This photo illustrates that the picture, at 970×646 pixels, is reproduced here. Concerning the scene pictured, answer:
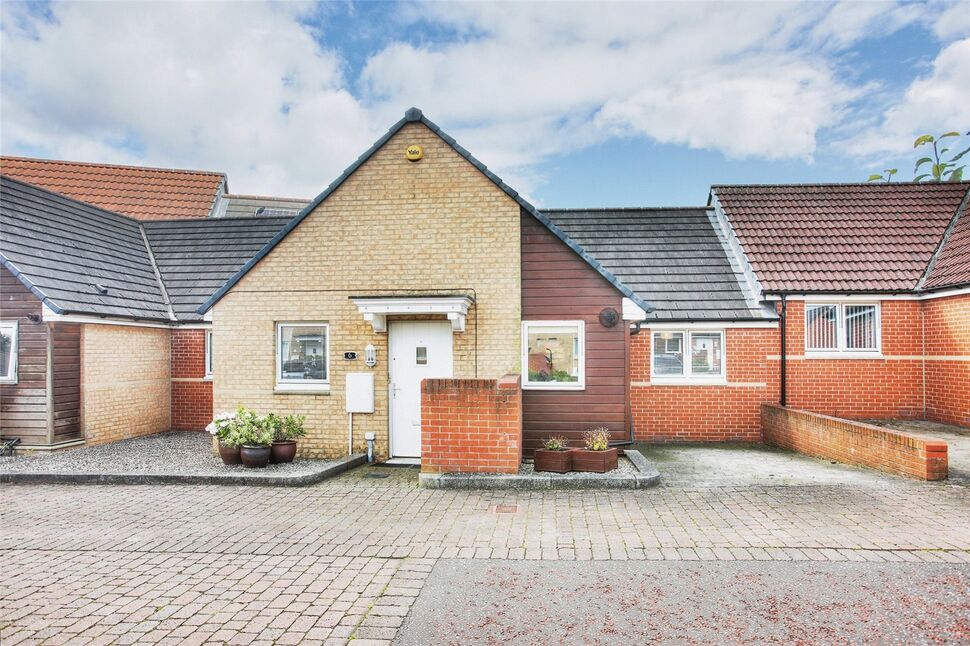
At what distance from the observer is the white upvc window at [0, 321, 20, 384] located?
11.4m

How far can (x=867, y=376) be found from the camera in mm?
13055

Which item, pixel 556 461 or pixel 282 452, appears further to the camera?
pixel 282 452

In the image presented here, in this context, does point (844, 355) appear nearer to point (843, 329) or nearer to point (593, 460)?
point (843, 329)

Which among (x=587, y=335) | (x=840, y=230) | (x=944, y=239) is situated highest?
(x=840, y=230)

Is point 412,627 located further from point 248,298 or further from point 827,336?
point 827,336

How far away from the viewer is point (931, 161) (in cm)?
3106

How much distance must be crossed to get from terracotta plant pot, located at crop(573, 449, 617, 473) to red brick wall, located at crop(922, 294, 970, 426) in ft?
27.7

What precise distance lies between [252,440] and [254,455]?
25 cm

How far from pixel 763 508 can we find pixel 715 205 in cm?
1071

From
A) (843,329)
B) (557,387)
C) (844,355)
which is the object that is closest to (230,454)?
(557,387)

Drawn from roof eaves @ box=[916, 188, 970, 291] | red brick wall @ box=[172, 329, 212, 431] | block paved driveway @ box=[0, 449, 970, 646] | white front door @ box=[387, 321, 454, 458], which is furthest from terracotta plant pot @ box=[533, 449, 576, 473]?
roof eaves @ box=[916, 188, 970, 291]

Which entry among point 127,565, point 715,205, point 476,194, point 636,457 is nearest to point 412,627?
point 127,565

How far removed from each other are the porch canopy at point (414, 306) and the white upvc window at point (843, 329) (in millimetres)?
8214

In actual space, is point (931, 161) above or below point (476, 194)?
above
